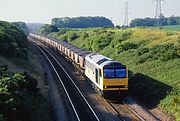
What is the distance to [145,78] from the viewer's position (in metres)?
37.8

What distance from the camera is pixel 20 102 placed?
2375cm

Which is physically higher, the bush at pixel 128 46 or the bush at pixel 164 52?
the bush at pixel 164 52

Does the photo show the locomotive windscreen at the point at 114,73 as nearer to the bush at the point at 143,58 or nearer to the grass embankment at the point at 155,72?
the grass embankment at the point at 155,72

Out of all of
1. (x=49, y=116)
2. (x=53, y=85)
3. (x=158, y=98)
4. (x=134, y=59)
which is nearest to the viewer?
(x=49, y=116)

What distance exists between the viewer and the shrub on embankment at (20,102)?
21.9m

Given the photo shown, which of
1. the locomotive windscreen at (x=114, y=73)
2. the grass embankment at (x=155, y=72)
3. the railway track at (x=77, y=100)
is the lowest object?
the railway track at (x=77, y=100)

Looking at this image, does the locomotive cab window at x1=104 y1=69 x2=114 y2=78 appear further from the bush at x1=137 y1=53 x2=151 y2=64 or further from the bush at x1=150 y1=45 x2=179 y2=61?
the bush at x1=137 y1=53 x2=151 y2=64

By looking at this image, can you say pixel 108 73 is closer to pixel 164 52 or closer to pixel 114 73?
pixel 114 73

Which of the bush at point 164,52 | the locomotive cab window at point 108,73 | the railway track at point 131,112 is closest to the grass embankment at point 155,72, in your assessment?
the bush at point 164,52

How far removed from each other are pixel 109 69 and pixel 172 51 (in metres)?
13.5

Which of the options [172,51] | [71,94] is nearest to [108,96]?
[71,94]

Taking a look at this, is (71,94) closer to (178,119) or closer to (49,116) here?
(49,116)

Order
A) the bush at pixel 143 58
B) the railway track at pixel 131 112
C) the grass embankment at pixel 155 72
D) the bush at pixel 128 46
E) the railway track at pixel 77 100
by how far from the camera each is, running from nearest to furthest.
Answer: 1. the railway track at pixel 131 112
2. the railway track at pixel 77 100
3. the grass embankment at pixel 155 72
4. the bush at pixel 143 58
5. the bush at pixel 128 46

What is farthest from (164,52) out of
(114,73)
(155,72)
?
(114,73)
